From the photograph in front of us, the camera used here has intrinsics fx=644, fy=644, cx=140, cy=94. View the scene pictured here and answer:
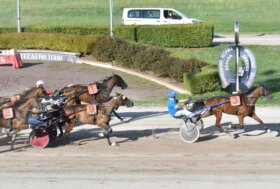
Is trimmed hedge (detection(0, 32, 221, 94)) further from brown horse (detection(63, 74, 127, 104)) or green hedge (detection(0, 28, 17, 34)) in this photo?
brown horse (detection(63, 74, 127, 104))

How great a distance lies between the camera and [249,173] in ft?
41.1

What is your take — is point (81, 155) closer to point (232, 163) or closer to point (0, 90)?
point (232, 163)

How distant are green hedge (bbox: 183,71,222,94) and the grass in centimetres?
1982

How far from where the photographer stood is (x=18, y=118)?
1459 cm

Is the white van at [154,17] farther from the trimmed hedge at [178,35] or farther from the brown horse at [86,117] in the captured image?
the brown horse at [86,117]

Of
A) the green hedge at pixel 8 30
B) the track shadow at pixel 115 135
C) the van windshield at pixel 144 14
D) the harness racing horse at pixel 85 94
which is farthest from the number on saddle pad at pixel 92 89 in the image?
the van windshield at pixel 144 14

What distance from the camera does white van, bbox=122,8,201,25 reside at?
35.2 metres

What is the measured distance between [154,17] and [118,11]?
520 inches

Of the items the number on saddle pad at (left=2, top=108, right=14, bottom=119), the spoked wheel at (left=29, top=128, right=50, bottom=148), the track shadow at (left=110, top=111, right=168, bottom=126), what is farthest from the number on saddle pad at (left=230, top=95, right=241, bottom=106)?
the number on saddle pad at (left=2, top=108, right=14, bottom=119)

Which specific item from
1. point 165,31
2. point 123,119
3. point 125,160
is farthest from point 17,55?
point 125,160

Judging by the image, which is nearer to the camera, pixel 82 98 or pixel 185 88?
pixel 82 98

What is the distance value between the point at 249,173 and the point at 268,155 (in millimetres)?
1709

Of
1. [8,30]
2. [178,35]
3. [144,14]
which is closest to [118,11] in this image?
[144,14]

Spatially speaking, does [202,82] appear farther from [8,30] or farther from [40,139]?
[8,30]
